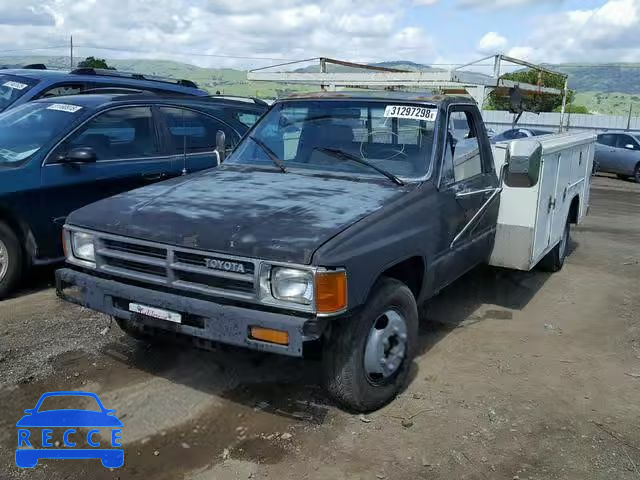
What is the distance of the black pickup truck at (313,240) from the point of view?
3203 millimetres

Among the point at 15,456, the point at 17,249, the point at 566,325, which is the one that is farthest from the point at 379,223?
the point at 17,249

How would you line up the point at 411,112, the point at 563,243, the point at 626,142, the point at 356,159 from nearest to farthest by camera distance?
the point at 356,159 → the point at 411,112 → the point at 563,243 → the point at 626,142

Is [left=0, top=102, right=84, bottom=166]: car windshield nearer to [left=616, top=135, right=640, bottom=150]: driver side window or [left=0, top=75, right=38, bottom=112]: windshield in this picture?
[left=0, top=75, right=38, bottom=112]: windshield

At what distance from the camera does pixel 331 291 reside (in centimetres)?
312

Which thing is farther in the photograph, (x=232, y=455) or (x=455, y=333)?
(x=455, y=333)

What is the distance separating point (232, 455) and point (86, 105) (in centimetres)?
415

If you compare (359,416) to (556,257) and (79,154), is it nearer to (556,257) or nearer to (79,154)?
(79,154)

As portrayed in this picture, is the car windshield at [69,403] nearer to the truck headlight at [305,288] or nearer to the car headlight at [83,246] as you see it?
the car headlight at [83,246]

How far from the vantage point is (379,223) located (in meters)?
3.58

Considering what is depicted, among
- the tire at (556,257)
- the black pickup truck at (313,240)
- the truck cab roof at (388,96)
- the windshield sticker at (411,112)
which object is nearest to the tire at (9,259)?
the black pickup truck at (313,240)

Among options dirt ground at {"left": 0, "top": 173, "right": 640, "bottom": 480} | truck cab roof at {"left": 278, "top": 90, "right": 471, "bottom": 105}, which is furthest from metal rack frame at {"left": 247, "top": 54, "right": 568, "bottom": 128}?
dirt ground at {"left": 0, "top": 173, "right": 640, "bottom": 480}

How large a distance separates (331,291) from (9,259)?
141 inches

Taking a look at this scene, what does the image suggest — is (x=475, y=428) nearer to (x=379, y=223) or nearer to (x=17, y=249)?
(x=379, y=223)

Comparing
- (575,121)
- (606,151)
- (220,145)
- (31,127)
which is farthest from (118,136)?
(575,121)
